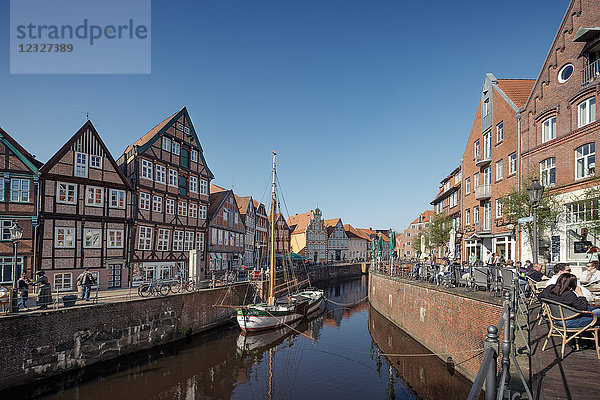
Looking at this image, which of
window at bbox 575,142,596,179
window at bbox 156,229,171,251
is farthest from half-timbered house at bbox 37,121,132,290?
window at bbox 575,142,596,179

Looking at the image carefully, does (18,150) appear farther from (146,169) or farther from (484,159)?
(484,159)

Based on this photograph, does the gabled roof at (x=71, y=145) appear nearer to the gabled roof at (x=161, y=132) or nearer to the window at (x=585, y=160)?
the gabled roof at (x=161, y=132)

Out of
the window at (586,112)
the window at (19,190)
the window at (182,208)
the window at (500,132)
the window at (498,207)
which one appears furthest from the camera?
the window at (182,208)

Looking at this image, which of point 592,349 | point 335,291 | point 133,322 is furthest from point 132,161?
point 335,291

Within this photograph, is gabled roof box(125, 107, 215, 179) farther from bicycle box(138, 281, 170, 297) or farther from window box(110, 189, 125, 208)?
bicycle box(138, 281, 170, 297)

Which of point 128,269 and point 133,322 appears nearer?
point 133,322

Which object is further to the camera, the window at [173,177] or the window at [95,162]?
the window at [173,177]

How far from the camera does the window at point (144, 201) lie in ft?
94.5

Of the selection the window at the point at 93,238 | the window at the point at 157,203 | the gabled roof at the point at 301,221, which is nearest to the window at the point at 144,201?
the window at the point at 157,203

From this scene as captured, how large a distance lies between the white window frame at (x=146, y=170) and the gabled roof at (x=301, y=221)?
50.1m

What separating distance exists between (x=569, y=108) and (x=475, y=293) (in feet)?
40.8

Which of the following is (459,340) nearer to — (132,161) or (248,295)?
(248,295)

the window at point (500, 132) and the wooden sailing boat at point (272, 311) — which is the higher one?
the window at point (500, 132)

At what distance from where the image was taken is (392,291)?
26.1 m
